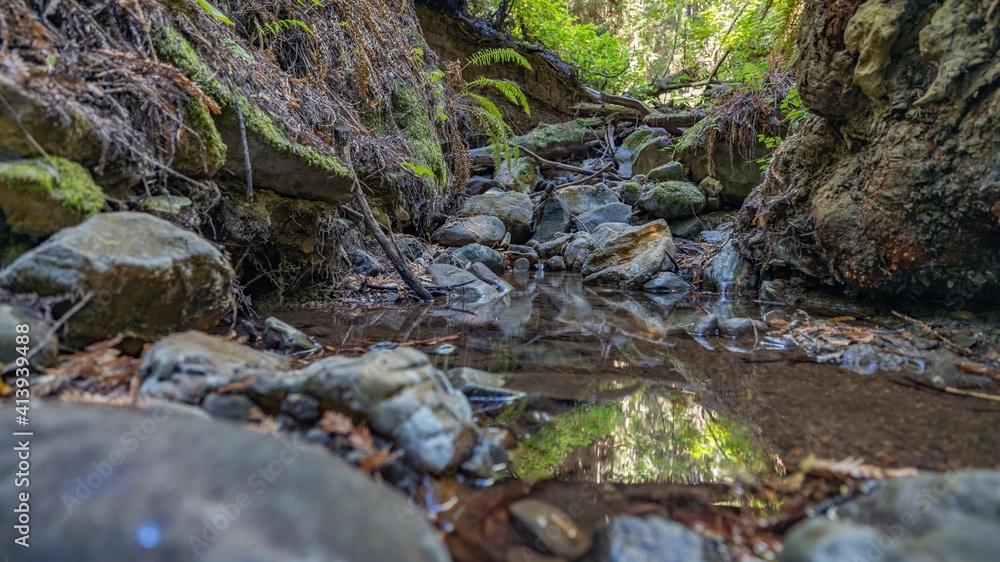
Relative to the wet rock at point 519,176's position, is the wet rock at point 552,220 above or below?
below

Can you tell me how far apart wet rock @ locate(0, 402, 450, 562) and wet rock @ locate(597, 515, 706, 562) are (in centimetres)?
42

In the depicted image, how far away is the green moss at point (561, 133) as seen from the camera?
37.7ft

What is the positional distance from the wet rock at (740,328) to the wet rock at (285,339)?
9.44ft

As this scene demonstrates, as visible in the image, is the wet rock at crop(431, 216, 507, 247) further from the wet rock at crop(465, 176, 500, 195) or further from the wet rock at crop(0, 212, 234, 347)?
the wet rock at crop(0, 212, 234, 347)

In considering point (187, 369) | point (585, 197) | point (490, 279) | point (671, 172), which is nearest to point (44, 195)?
point (187, 369)

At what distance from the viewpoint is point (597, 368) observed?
8.78ft

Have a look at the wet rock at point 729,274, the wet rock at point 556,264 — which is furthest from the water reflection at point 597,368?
the wet rock at point 556,264

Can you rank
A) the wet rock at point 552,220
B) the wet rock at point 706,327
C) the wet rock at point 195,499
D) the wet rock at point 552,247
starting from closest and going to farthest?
1. the wet rock at point 195,499
2. the wet rock at point 706,327
3. the wet rock at point 552,247
4. the wet rock at point 552,220

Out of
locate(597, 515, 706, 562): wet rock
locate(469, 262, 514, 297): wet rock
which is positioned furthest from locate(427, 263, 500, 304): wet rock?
locate(597, 515, 706, 562): wet rock

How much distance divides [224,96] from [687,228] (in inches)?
290

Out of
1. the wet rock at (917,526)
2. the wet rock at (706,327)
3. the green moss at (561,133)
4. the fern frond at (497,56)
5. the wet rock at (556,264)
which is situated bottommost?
the wet rock at (556,264)

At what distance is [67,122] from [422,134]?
4.55 meters

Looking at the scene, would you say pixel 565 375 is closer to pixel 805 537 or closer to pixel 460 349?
pixel 460 349

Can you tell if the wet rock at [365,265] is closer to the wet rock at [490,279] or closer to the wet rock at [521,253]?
the wet rock at [490,279]
